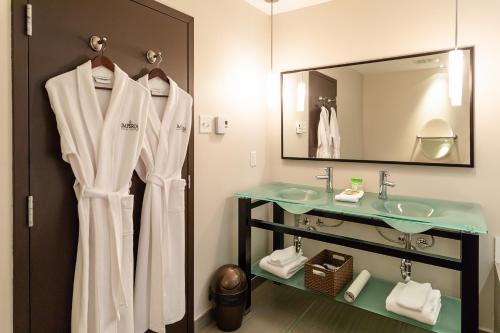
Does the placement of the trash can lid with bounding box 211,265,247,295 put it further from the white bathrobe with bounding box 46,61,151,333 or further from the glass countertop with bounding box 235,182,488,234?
the white bathrobe with bounding box 46,61,151,333

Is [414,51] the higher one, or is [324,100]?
[414,51]

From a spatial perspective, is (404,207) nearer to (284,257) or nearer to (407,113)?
(407,113)

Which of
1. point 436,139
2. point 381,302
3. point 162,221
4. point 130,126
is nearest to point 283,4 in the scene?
point 436,139

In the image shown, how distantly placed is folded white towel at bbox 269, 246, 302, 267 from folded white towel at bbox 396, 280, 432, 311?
749 mm

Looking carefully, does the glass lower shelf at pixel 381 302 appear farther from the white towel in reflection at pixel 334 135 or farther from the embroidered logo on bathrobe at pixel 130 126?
the embroidered logo on bathrobe at pixel 130 126

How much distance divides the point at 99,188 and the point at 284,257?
1.42 metres

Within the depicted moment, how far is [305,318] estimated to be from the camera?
2.22 metres

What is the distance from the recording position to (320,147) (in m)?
2.49

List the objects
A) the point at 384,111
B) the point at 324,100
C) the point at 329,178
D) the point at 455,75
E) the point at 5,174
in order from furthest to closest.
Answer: the point at 324,100
the point at 329,178
the point at 384,111
the point at 455,75
the point at 5,174

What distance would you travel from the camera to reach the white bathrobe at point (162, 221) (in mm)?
1598

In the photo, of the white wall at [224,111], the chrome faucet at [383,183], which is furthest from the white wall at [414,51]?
the white wall at [224,111]

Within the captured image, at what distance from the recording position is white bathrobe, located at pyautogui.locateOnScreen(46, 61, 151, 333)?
50.8 inches

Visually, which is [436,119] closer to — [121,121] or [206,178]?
[206,178]

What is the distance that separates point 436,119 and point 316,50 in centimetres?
102
